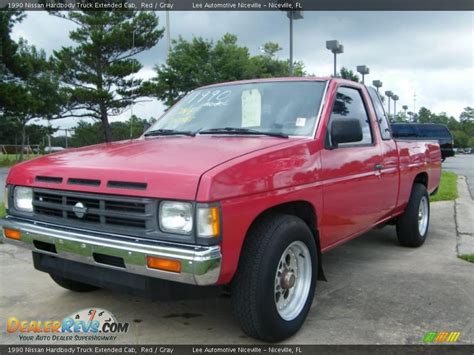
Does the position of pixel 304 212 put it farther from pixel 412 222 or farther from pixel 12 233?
pixel 412 222

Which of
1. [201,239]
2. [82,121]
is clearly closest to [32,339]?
[201,239]

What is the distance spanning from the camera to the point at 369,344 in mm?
3127

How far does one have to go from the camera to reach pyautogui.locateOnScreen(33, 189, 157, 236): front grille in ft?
8.95

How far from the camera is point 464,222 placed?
7324 mm

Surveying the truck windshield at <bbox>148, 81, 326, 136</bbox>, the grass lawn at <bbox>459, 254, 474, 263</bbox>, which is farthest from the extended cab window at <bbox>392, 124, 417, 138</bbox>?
the truck windshield at <bbox>148, 81, 326, 136</bbox>

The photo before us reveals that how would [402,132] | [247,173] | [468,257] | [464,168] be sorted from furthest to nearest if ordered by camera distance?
[464,168] < [402,132] < [468,257] < [247,173]

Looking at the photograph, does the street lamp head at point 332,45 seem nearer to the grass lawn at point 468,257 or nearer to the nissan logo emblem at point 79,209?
the grass lawn at point 468,257

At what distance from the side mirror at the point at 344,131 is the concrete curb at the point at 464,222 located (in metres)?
2.73

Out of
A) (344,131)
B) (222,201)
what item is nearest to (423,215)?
(344,131)

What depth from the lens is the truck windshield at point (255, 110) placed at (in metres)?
3.76

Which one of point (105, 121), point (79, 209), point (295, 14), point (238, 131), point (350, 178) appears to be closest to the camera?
point (79, 209)

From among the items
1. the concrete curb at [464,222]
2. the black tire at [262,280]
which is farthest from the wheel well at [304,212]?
the concrete curb at [464,222]

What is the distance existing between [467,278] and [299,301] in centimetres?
209

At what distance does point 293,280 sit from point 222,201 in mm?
986
